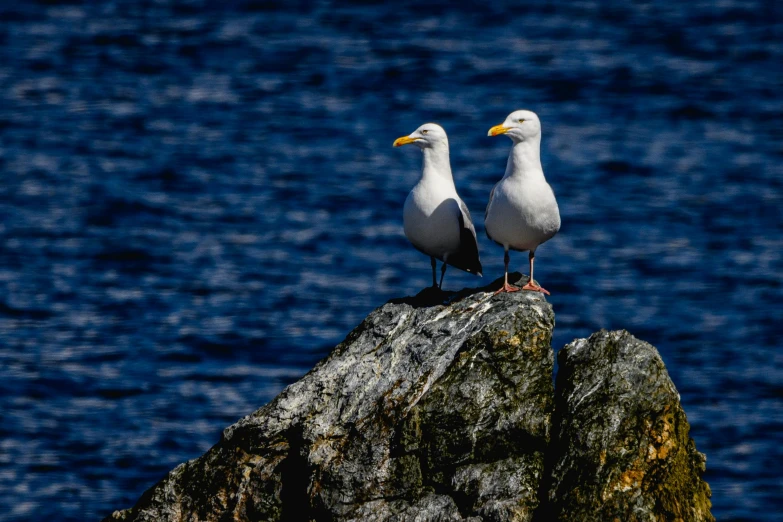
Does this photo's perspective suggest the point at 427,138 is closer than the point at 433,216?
No

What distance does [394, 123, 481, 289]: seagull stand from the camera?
42.3 ft

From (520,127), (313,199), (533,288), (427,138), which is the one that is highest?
(520,127)

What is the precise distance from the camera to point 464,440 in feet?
36.6

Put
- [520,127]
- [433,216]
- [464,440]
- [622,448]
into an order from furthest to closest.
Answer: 1. [433,216]
2. [520,127]
3. [464,440]
4. [622,448]

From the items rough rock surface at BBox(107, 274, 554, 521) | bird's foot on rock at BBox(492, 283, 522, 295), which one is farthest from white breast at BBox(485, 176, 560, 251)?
rough rock surface at BBox(107, 274, 554, 521)

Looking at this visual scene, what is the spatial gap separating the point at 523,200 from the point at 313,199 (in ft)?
91.4

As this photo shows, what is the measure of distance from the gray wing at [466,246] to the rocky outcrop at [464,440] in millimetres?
1289

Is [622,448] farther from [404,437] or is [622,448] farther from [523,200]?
[523,200]

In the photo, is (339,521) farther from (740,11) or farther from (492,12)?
(740,11)

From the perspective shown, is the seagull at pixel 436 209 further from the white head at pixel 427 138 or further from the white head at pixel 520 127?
the white head at pixel 520 127

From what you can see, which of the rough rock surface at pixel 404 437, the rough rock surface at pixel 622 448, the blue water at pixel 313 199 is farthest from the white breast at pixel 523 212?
the blue water at pixel 313 199

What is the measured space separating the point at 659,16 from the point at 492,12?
26.4 feet

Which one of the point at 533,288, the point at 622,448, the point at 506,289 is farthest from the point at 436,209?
the point at 622,448

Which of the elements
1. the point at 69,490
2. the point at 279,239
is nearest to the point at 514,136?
the point at 69,490
